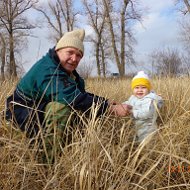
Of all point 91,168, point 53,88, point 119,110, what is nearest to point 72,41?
point 53,88

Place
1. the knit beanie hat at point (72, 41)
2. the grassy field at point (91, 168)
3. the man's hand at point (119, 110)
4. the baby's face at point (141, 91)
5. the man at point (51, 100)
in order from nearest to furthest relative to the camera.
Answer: the grassy field at point (91, 168) < the man at point (51, 100) < the man's hand at point (119, 110) < the knit beanie hat at point (72, 41) < the baby's face at point (141, 91)

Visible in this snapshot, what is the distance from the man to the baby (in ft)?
0.65

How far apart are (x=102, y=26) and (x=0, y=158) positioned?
17.6 meters

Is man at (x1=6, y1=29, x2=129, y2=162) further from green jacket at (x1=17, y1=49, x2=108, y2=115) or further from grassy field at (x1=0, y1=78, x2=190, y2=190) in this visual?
grassy field at (x1=0, y1=78, x2=190, y2=190)

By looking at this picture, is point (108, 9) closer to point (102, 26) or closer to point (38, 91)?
point (102, 26)

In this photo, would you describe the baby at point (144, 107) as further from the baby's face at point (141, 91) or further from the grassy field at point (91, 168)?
the grassy field at point (91, 168)

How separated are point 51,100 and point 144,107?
23.5 inches

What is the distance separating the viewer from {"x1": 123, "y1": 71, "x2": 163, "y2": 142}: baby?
6.42 ft

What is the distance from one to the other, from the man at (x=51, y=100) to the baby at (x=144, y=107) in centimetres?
20

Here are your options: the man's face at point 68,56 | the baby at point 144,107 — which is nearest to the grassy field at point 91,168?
the baby at point 144,107

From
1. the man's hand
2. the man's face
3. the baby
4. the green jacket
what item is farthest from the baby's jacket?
the man's face

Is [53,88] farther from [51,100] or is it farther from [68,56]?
[68,56]

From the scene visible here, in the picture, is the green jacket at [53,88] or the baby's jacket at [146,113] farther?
the baby's jacket at [146,113]

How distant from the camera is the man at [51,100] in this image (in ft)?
5.48
